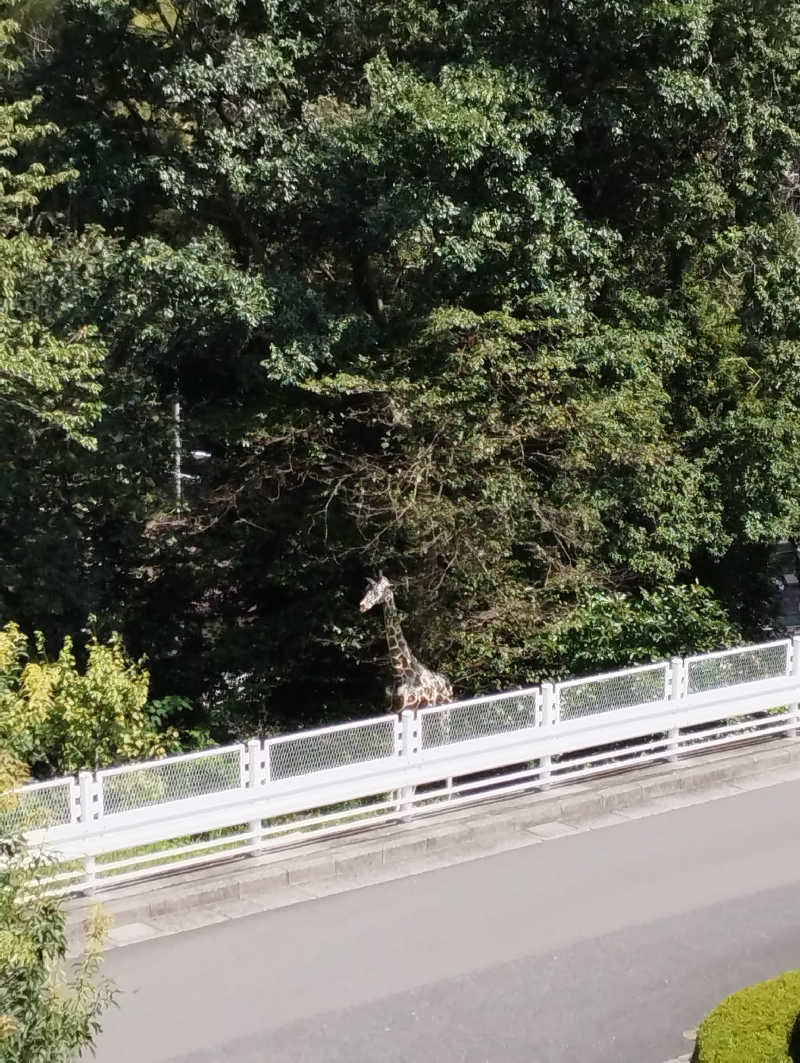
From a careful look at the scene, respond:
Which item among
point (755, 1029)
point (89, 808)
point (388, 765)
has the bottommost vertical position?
point (755, 1029)

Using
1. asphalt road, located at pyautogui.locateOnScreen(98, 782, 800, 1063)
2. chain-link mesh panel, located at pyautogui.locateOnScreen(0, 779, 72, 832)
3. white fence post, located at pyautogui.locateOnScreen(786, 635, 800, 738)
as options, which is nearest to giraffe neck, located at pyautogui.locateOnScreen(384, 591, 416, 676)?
white fence post, located at pyautogui.locateOnScreen(786, 635, 800, 738)

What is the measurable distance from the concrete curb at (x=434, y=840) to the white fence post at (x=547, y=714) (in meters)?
0.21

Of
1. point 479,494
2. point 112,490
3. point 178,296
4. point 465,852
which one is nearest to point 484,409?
point 479,494

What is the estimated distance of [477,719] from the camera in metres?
11.1

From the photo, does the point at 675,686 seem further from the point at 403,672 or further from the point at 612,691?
the point at 403,672

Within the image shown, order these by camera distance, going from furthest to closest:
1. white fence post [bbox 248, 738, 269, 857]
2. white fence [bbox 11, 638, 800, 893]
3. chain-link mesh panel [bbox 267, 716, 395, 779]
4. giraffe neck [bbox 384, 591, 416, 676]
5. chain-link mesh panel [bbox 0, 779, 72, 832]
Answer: giraffe neck [bbox 384, 591, 416, 676], chain-link mesh panel [bbox 267, 716, 395, 779], white fence post [bbox 248, 738, 269, 857], white fence [bbox 11, 638, 800, 893], chain-link mesh panel [bbox 0, 779, 72, 832]

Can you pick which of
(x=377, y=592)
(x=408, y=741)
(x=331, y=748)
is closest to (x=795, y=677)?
(x=377, y=592)

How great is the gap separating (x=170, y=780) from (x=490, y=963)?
8.87 ft

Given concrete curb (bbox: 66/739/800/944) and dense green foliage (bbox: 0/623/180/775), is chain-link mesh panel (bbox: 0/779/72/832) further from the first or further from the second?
dense green foliage (bbox: 0/623/180/775)

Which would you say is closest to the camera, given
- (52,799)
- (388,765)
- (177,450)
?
(52,799)

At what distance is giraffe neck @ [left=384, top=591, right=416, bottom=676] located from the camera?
15.4 meters

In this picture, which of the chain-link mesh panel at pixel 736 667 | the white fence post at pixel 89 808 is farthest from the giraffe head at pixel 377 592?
the white fence post at pixel 89 808

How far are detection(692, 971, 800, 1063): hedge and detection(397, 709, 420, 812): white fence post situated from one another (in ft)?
13.3

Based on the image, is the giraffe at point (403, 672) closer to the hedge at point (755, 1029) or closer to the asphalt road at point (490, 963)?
the asphalt road at point (490, 963)
